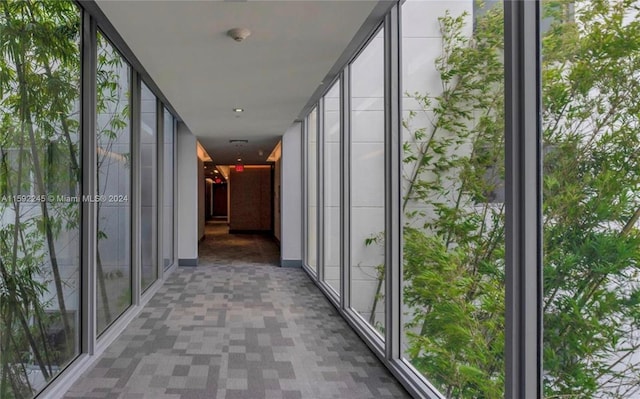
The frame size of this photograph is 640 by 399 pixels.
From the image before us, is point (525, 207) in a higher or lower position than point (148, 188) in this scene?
lower

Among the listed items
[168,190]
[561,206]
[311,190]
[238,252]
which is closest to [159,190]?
[168,190]

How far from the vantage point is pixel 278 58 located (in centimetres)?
343

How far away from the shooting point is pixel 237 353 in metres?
3.30

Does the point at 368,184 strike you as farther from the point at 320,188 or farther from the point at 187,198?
the point at 187,198

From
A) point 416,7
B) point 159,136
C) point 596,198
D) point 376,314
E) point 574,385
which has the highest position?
point 416,7

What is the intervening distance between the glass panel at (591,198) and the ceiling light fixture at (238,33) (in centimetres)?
198

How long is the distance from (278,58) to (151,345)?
2.78 meters

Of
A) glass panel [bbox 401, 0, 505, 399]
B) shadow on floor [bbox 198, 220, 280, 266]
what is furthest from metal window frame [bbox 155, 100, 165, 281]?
glass panel [bbox 401, 0, 505, 399]

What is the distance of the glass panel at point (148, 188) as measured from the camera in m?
4.88

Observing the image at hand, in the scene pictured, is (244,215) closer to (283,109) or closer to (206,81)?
(283,109)

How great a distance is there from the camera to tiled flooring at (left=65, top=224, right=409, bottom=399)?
2674 millimetres

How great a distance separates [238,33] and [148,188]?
3061 mm

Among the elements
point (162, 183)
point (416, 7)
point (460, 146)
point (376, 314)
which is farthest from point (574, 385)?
point (162, 183)

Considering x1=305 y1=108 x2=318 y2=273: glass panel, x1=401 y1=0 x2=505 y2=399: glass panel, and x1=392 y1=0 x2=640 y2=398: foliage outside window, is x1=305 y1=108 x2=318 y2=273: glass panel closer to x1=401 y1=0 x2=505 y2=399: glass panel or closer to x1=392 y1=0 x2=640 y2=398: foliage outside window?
x1=401 y1=0 x2=505 y2=399: glass panel
